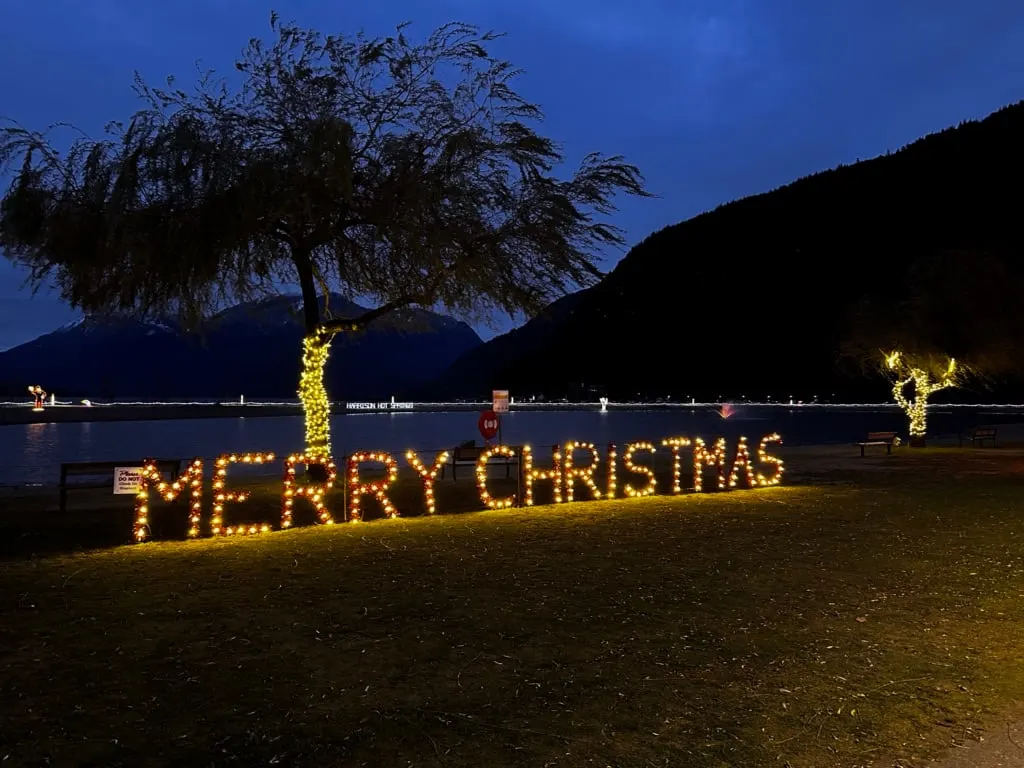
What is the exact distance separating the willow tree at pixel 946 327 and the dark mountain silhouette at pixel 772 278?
83.6 meters

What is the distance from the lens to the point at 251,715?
4980 mm

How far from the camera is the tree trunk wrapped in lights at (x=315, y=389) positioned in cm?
1703

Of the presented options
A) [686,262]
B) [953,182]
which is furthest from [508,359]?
[953,182]

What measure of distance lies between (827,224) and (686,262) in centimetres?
2848

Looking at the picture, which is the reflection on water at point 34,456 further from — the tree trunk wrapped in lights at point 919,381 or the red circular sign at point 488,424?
the tree trunk wrapped in lights at point 919,381

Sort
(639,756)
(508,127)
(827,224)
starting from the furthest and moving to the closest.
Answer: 1. (827,224)
2. (508,127)
3. (639,756)

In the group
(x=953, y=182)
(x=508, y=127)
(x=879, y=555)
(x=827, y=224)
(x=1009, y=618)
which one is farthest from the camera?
(x=827, y=224)

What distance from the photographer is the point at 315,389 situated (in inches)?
680

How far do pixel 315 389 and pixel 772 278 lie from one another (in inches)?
5503

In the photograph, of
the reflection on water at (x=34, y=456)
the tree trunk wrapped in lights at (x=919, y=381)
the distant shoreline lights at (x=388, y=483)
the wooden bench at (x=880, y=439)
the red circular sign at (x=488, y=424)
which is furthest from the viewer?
the tree trunk wrapped in lights at (x=919, y=381)

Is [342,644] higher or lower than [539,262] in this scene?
lower

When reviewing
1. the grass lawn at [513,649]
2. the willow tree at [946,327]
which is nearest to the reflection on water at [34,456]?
the grass lawn at [513,649]

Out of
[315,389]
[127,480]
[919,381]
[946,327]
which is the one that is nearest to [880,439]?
[919,381]

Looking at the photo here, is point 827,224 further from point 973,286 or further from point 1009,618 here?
point 1009,618
